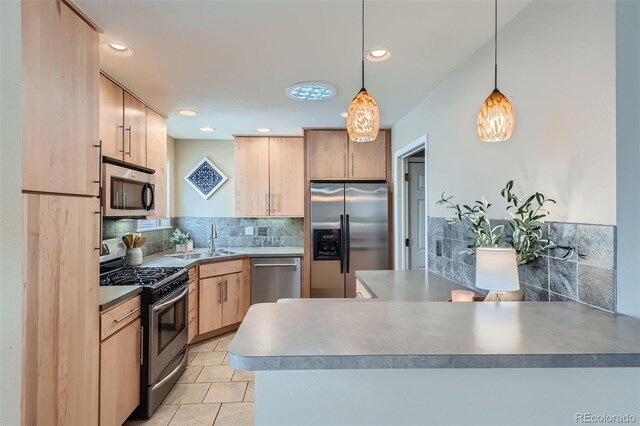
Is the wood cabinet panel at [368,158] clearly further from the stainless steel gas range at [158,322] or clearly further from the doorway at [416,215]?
the stainless steel gas range at [158,322]

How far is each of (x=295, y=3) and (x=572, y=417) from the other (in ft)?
5.99

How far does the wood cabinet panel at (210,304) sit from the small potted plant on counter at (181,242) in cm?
84

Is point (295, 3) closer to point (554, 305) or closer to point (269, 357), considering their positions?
point (269, 357)

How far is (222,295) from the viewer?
338 cm

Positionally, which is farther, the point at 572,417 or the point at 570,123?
the point at 570,123

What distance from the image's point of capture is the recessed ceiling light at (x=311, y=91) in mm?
2346

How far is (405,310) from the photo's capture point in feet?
3.86

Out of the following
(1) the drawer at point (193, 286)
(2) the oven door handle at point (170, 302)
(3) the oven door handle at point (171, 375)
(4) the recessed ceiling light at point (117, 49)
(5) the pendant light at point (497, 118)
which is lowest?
(3) the oven door handle at point (171, 375)

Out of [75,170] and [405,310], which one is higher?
[75,170]

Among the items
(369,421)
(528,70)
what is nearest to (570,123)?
(528,70)

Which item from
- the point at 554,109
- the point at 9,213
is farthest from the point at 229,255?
the point at 554,109

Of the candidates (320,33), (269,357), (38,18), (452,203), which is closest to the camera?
(269,357)

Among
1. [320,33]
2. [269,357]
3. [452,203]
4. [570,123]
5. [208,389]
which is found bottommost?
[208,389]

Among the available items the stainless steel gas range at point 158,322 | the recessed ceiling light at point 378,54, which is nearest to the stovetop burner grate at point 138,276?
the stainless steel gas range at point 158,322
